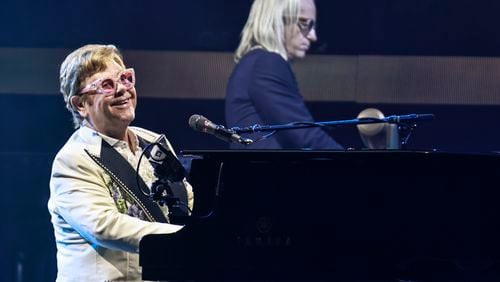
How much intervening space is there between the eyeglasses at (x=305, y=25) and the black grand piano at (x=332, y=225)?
267cm

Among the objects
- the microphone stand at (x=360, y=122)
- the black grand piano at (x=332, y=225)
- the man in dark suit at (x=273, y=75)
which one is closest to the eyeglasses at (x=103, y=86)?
the microphone stand at (x=360, y=122)

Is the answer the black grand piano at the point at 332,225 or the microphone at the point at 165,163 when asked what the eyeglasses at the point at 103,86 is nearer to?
the microphone at the point at 165,163

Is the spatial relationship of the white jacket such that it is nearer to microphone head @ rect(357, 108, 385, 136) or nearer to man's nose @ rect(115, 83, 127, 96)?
man's nose @ rect(115, 83, 127, 96)

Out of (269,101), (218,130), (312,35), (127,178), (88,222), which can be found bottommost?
(88,222)

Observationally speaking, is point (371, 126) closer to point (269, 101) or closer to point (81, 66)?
point (269, 101)

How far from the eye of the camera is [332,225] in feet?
9.00

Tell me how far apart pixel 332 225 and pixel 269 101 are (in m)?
2.41

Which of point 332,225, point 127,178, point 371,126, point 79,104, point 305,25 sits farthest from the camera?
point 371,126

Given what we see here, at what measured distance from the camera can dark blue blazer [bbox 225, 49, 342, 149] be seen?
5.09 meters

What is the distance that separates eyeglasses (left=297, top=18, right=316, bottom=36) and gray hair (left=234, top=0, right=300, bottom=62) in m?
0.04

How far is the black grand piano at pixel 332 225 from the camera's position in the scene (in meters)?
2.72

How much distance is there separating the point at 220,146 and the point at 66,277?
2.70 metres

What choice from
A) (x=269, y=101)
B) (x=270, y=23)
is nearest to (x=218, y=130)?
(x=269, y=101)

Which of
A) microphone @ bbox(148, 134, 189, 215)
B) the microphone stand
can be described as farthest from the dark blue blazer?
microphone @ bbox(148, 134, 189, 215)
